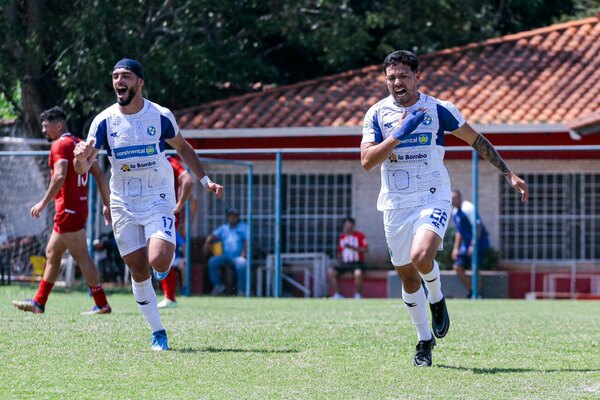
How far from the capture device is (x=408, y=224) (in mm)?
8344

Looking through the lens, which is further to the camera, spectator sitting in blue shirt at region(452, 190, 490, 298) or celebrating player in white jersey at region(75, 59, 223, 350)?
spectator sitting in blue shirt at region(452, 190, 490, 298)

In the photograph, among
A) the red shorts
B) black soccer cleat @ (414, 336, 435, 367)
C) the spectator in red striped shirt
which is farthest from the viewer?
the spectator in red striped shirt

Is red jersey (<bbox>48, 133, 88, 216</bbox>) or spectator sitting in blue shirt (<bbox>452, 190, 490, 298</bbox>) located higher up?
red jersey (<bbox>48, 133, 88, 216</bbox>)

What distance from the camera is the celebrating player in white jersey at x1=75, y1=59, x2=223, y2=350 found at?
9102mm

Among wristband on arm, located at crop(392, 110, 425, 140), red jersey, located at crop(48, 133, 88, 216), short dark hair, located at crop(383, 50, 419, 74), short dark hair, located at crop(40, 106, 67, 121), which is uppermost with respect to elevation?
short dark hair, located at crop(383, 50, 419, 74)

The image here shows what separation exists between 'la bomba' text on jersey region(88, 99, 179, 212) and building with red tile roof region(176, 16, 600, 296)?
12696 mm

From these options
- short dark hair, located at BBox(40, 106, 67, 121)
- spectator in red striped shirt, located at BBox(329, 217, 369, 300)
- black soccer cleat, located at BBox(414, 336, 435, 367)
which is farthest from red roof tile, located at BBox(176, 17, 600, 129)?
black soccer cleat, located at BBox(414, 336, 435, 367)

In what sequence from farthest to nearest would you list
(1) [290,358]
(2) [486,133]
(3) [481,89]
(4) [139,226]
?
(3) [481,89]
(2) [486,133]
(4) [139,226]
(1) [290,358]

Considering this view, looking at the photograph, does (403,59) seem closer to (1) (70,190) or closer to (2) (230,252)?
(1) (70,190)

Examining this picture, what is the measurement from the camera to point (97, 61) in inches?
859

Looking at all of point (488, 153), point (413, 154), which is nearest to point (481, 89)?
point (488, 153)

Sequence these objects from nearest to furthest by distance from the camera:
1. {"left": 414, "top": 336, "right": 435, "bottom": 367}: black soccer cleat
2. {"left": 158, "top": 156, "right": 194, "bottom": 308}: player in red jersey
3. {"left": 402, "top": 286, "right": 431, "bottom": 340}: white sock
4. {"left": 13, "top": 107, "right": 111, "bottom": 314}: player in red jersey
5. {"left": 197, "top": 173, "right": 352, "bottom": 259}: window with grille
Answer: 1. {"left": 414, "top": 336, "right": 435, "bottom": 367}: black soccer cleat
2. {"left": 402, "top": 286, "right": 431, "bottom": 340}: white sock
3. {"left": 13, "top": 107, "right": 111, "bottom": 314}: player in red jersey
4. {"left": 158, "top": 156, "right": 194, "bottom": 308}: player in red jersey
5. {"left": 197, "top": 173, "right": 352, "bottom": 259}: window with grille

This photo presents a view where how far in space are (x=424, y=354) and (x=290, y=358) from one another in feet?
3.20

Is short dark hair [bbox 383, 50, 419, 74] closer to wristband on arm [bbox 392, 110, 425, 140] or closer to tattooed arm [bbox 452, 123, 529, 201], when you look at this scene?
wristband on arm [bbox 392, 110, 425, 140]
